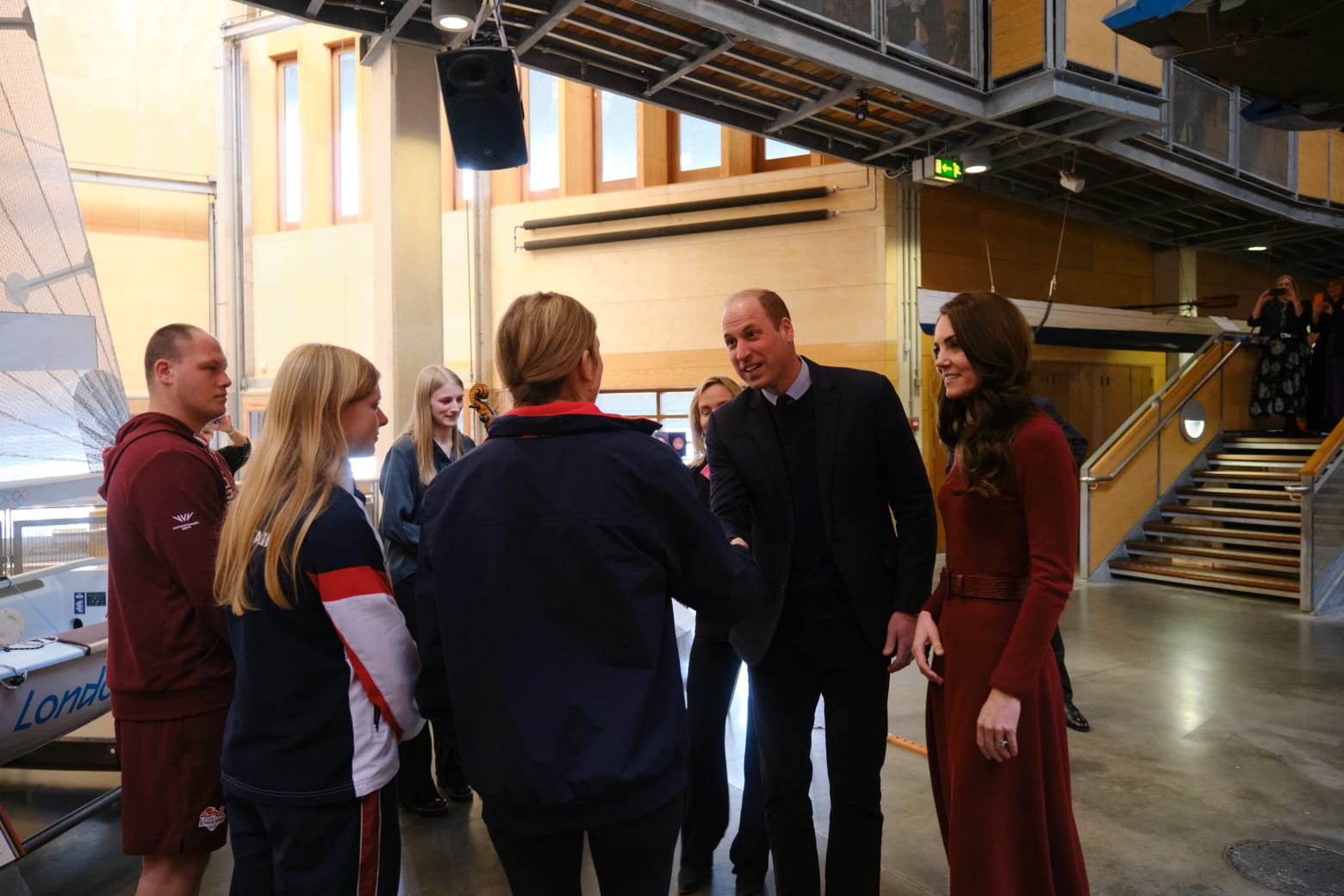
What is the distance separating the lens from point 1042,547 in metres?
1.94

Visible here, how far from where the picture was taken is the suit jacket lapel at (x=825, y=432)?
2.38m

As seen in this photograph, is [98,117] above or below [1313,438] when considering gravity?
→ above

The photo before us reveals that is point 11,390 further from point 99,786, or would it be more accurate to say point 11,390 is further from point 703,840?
point 703,840

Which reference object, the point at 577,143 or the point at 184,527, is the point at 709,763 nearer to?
the point at 184,527

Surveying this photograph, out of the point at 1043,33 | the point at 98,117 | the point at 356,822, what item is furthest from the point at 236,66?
the point at 356,822

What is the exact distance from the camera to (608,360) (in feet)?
36.9

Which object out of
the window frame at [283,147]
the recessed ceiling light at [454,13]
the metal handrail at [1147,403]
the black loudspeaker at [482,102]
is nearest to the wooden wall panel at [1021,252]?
the metal handrail at [1147,403]

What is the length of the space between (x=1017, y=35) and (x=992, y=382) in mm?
7258

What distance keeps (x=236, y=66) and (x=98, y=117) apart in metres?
2.56

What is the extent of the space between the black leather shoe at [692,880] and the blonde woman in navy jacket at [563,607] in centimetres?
151

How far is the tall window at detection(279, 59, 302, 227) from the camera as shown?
43.3ft

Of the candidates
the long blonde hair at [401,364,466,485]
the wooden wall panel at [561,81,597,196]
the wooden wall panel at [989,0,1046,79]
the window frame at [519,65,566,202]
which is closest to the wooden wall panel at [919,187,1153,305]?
the wooden wall panel at [989,0,1046,79]

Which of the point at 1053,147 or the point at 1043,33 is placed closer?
the point at 1043,33

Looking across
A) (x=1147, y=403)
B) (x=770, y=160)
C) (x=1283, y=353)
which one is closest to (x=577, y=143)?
(x=770, y=160)
